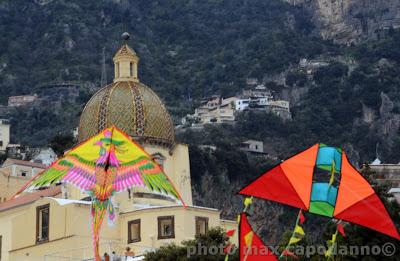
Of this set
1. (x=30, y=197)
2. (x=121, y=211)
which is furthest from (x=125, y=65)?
(x=121, y=211)

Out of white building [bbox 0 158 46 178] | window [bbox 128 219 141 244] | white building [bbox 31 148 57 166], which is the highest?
white building [bbox 31 148 57 166]

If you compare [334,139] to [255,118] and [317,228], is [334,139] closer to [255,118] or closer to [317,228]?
[255,118]

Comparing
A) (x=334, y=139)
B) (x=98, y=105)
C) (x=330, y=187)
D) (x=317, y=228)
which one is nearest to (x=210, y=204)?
(x=317, y=228)

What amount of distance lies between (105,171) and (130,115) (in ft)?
85.7

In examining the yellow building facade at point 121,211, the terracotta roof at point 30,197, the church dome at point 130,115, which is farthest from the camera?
the church dome at point 130,115

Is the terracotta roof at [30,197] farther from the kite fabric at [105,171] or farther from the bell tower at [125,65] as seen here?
the kite fabric at [105,171]

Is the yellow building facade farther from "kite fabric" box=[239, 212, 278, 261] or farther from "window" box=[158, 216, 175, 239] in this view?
"kite fabric" box=[239, 212, 278, 261]

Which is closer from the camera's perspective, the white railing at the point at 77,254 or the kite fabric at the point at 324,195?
the kite fabric at the point at 324,195

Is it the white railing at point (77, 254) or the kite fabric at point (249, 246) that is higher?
the white railing at point (77, 254)

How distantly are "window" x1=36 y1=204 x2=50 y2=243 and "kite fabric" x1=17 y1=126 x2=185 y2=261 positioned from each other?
19.2 m

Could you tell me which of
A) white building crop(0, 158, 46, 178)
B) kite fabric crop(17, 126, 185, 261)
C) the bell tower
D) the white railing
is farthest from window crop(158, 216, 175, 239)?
white building crop(0, 158, 46, 178)

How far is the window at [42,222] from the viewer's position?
63.8 metres

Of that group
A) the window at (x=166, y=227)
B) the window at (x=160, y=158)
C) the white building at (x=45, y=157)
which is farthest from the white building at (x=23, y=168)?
the window at (x=166, y=227)

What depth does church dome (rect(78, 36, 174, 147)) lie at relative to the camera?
6881 centimetres
